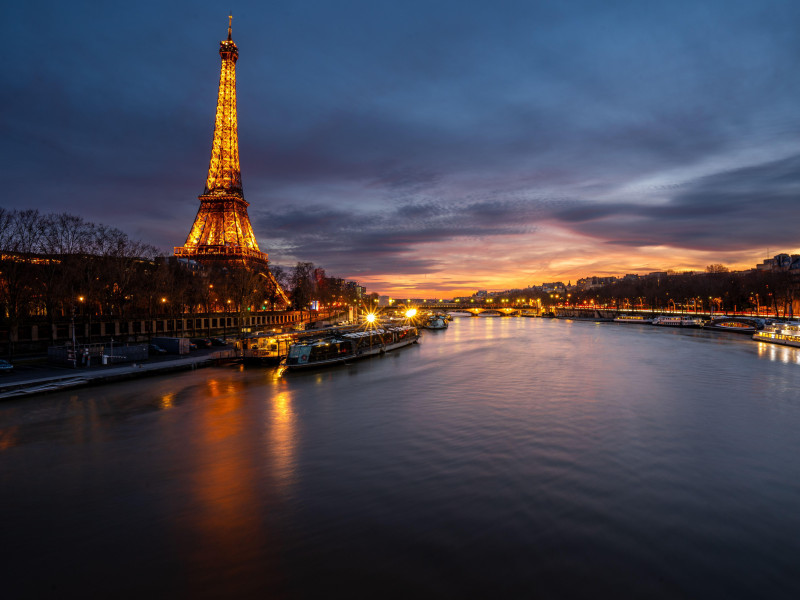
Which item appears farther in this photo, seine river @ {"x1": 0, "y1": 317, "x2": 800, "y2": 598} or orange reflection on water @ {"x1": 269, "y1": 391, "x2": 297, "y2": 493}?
orange reflection on water @ {"x1": 269, "y1": 391, "x2": 297, "y2": 493}

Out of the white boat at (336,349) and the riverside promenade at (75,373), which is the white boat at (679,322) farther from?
the riverside promenade at (75,373)

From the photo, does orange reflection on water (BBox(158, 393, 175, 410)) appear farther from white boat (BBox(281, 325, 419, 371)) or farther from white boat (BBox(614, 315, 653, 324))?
white boat (BBox(614, 315, 653, 324))

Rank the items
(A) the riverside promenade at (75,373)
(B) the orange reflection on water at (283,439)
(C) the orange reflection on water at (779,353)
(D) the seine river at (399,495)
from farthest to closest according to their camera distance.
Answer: (C) the orange reflection on water at (779,353) < (A) the riverside promenade at (75,373) < (B) the orange reflection on water at (283,439) < (D) the seine river at (399,495)

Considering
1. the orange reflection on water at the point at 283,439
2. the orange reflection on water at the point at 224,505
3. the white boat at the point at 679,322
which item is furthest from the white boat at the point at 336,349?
the white boat at the point at 679,322

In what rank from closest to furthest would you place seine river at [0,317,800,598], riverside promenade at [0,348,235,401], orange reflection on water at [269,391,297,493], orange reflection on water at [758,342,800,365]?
seine river at [0,317,800,598] < orange reflection on water at [269,391,297,493] < riverside promenade at [0,348,235,401] < orange reflection on water at [758,342,800,365]

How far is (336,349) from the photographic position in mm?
44406

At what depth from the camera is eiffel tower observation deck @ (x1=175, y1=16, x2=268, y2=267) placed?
3501 inches

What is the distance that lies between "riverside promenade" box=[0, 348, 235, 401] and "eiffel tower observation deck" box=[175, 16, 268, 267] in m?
52.1

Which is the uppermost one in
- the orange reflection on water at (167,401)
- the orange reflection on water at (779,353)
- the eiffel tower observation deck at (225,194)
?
the eiffel tower observation deck at (225,194)

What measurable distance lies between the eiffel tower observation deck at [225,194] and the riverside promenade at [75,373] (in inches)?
2051

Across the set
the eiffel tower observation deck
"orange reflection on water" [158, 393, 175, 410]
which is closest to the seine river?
"orange reflection on water" [158, 393, 175, 410]

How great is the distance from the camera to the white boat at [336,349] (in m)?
40.1

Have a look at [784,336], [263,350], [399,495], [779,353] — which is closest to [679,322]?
[784,336]

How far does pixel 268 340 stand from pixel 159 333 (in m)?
18.8
